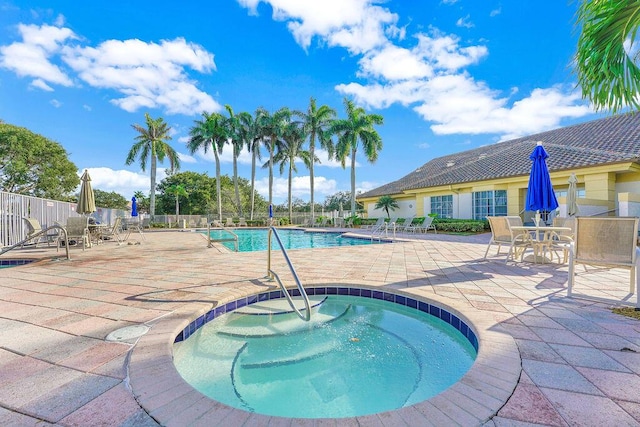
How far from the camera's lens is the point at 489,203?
1547 centimetres

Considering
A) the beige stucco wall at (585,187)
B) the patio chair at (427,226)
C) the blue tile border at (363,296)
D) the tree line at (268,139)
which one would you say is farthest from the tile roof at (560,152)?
the blue tile border at (363,296)

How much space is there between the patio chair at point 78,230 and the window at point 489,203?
1725 cm

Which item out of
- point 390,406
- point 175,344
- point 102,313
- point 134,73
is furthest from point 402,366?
point 134,73

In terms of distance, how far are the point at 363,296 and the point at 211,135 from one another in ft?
83.2

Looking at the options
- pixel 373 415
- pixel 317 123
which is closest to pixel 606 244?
pixel 373 415

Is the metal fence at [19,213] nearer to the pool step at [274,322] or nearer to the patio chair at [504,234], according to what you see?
the pool step at [274,322]

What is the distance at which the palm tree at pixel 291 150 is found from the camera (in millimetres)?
24984

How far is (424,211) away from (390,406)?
736 inches

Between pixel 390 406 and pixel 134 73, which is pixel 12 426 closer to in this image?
pixel 390 406

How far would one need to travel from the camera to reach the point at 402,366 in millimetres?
2145

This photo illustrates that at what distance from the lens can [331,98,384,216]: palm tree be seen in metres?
21.9

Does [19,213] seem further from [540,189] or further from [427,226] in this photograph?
[427,226]

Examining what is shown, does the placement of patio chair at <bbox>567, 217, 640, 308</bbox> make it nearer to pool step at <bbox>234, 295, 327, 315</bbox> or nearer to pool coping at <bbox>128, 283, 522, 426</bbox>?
pool coping at <bbox>128, 283, 522, 426</bbox>

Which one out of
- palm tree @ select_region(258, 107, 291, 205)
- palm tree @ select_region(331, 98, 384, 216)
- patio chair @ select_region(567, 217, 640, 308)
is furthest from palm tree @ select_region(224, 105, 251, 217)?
patio chair @ select_region(567, 217, 640, 308)
